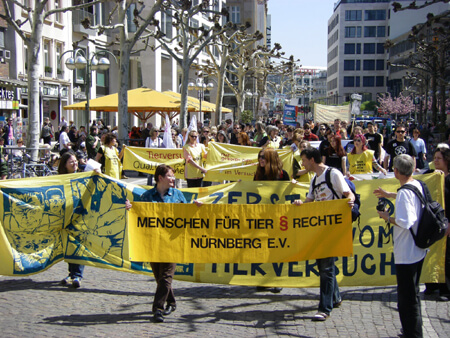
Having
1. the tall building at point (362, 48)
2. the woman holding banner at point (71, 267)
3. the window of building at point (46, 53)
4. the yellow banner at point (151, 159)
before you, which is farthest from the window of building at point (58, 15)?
the tall building at point (362, 48)

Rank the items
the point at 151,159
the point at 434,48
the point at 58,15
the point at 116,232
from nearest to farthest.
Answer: the point at 116,232 < the point at 151,159 < the point at 434,48 < the point at 58,15

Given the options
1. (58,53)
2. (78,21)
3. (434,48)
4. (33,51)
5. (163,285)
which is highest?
(78,21)

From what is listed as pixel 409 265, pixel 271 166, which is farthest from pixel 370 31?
pixel 409 265

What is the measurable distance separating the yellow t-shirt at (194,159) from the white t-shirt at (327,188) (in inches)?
237

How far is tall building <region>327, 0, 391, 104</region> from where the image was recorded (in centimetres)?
13000

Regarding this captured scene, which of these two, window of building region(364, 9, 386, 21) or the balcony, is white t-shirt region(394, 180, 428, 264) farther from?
window of building region(364, 9, 386, 21)

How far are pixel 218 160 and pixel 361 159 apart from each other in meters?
3.15

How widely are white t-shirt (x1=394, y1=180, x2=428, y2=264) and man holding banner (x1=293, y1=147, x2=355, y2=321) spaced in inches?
36.2

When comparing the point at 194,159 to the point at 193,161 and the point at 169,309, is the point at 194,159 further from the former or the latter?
the point at 169,309

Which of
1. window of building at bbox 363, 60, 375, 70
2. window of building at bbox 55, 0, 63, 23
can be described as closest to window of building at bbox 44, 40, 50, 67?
window of building at bbox 55, 0, 63, 23

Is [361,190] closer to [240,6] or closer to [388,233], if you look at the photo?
[388,233]

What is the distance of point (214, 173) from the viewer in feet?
41.3

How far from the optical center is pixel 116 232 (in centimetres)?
714

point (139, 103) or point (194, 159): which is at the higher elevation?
point (139, 103)
